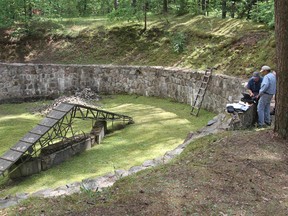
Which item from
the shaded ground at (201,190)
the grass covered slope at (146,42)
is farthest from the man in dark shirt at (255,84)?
the grass covered slope at (146,42)

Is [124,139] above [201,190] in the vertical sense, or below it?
below

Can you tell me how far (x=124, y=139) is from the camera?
11.4m

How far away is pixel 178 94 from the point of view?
15242 millimetres

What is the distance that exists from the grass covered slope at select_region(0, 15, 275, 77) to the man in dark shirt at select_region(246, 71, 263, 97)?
3.82 m

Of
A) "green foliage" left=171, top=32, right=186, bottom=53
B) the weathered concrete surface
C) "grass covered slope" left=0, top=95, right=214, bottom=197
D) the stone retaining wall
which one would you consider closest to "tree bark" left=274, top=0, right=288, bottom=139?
the weathered concrete surface

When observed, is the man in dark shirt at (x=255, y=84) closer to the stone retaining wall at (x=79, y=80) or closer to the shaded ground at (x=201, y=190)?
the shaded ground at (x=201, y=190)

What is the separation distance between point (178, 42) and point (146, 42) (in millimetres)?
2037

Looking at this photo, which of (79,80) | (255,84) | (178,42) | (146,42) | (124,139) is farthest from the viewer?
(146,42)

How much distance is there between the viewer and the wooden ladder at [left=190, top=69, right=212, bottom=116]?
13664 millimetres

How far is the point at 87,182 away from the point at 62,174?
2.70 m

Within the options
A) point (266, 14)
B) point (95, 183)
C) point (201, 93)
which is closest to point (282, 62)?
point (95, 183)

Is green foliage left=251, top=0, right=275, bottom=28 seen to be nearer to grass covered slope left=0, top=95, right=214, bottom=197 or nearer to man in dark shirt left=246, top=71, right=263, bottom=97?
grass covered slope left=0, top=95, right=214, bottom=197

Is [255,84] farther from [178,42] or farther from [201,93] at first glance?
[178,42]

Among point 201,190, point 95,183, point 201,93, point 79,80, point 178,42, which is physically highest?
point 178,42
